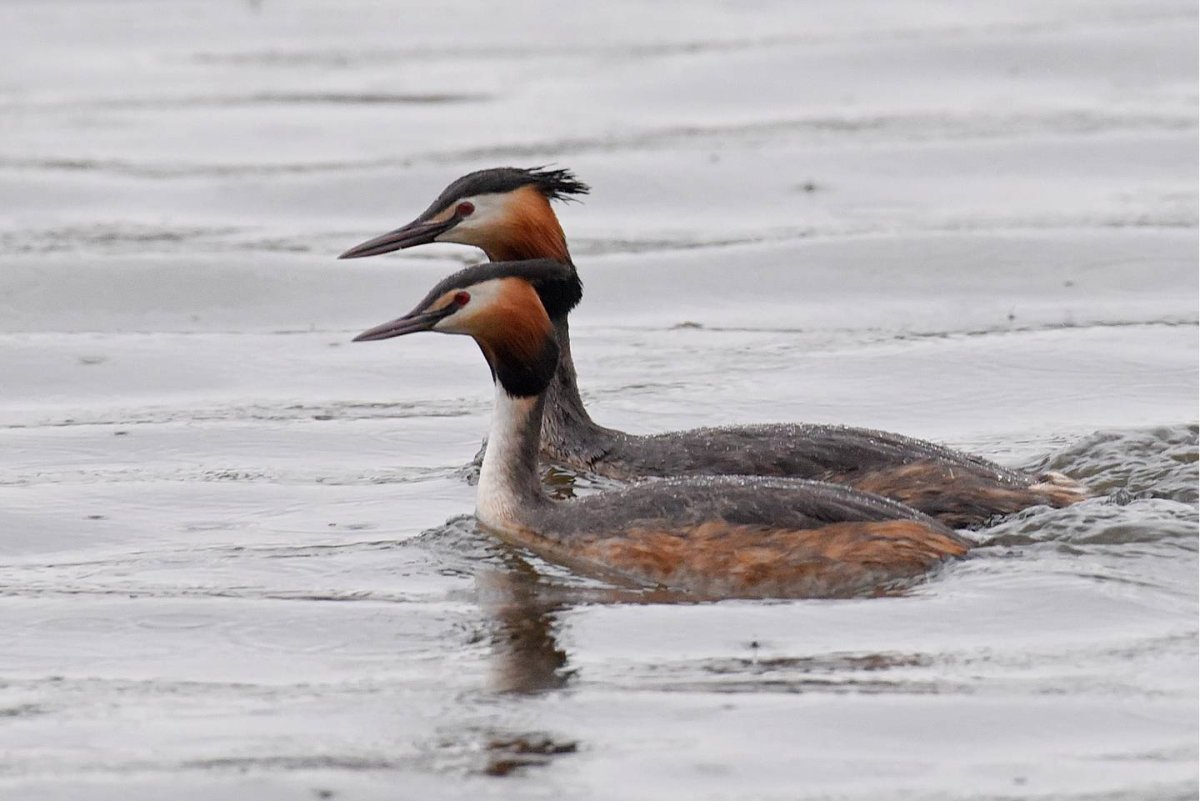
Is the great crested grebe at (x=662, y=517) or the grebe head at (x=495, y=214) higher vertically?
the grebe head at (x=495, y=214)

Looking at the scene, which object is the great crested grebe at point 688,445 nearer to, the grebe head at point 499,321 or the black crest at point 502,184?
the black crest at point 502,184

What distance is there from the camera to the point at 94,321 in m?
13.0

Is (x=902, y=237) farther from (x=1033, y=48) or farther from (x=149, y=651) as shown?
(x=149, y=651)

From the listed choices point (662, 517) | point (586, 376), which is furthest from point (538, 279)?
point (586, 376)

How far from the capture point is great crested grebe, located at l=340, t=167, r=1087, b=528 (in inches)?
349

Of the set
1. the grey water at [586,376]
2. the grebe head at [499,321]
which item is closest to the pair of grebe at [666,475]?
the grebe head at [499,321]

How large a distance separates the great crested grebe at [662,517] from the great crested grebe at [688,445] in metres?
0.47

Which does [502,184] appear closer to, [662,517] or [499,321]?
[499,321]

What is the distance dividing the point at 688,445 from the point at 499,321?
3.72 ft

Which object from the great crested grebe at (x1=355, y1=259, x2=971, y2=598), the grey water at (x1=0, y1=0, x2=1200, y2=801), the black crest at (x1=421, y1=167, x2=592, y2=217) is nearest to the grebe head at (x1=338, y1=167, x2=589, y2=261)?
the black crest at (x1=421, y1=167, x2=592, y2=217)

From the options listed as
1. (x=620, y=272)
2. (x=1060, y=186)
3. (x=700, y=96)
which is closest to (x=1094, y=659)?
(x=620, y=272)

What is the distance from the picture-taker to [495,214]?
1045 centimetres

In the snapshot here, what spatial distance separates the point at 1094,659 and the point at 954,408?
12.6 feet

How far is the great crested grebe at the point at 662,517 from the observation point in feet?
26.5
